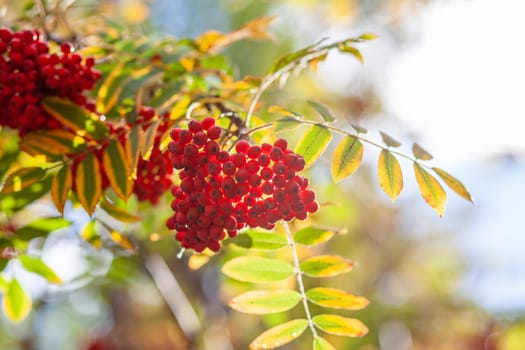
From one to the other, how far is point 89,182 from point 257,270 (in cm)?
48

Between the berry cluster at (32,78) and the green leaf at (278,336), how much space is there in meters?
0.76

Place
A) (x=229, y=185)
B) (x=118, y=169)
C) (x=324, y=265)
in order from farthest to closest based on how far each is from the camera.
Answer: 1. (x=324, y=265)
2. (x=118, y=169)
3. (x=229, y=185)

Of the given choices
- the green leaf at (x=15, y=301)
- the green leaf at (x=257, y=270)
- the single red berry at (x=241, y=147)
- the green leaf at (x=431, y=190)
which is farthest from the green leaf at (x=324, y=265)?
the green leaf at (x=15, y=301)

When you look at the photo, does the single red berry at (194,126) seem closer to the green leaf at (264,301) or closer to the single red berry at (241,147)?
the single red berry at (241,147)

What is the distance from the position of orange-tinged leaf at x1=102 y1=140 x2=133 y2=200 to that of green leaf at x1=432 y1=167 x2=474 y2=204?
29.1 inches

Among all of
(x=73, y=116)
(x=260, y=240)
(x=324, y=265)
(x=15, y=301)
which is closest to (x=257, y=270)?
(x=260, y=240)

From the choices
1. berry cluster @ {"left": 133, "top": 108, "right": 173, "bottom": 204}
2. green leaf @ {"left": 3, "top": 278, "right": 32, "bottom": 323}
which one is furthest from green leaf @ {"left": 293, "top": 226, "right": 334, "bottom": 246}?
green leaf @ {"left": 3, "top": 278, "right": 32, "bottom": 323}

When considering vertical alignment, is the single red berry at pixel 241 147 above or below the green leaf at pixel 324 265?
above

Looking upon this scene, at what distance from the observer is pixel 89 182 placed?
4.57 feet

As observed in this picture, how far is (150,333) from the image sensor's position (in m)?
5.85

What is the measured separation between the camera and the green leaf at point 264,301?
133cm

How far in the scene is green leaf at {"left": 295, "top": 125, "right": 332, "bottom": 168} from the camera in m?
1.26

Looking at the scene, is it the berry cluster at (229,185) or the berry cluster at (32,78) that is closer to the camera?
the berry cluster at (229,185)

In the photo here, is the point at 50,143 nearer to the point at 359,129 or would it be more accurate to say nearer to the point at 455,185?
the point at 359,129
